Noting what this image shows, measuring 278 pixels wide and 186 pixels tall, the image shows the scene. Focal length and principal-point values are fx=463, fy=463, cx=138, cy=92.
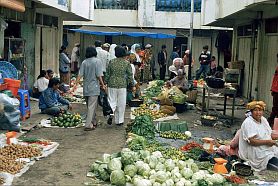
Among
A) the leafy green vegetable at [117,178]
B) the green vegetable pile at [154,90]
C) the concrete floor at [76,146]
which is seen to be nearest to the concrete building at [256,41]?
the concrete floor at [76,146]

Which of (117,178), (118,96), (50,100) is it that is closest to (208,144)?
(117,178)

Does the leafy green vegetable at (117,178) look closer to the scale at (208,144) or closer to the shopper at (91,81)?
the scale at (208,144)

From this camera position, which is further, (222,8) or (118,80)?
(222,8)

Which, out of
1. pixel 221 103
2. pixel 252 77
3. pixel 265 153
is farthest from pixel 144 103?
pixel 265 153

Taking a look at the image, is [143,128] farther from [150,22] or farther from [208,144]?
[150,22]

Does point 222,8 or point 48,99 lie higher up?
point 222,8

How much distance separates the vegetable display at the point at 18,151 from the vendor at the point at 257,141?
3.53 metres

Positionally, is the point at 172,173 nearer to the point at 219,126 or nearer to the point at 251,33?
the point at 219,126

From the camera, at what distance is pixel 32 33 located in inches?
600

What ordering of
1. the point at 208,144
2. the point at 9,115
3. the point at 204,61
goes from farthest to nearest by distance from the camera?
the point at 204,61 → the point at 9,115 → the point at 208,144

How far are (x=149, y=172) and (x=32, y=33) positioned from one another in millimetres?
9791

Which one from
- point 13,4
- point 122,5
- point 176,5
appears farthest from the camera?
point 176,5

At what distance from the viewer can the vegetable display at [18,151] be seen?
7.63m

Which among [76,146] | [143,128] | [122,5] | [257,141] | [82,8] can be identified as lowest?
[76,146]
